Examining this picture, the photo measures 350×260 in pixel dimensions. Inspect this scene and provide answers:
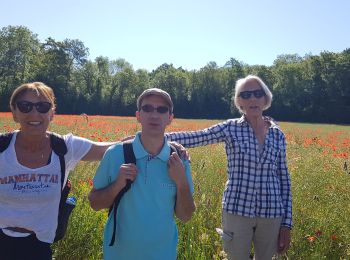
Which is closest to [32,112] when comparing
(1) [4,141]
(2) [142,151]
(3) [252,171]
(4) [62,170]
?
(1) [4,141]

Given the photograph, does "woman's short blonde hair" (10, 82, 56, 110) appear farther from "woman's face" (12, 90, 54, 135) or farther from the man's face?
the man's face

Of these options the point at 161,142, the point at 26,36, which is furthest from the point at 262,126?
the point at 26,36

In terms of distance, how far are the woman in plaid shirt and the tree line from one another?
5809cm

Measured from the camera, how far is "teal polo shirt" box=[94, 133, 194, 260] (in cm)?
240

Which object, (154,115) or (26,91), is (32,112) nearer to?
(26,91)

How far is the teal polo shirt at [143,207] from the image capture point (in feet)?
7.88

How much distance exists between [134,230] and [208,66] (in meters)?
85.2

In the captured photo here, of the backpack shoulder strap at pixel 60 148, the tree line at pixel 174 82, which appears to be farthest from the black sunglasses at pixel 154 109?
the tree line at pixel 174 82

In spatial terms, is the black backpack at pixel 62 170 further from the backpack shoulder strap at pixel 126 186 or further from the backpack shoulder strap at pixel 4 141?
the backpack shoulder strap at pixel 126 186

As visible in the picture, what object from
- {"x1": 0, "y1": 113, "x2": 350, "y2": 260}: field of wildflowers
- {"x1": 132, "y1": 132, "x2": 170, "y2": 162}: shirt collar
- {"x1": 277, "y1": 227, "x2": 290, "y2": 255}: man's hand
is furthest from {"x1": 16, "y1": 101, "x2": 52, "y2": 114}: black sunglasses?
{"x1": 277, "y1": 227, "x2": 290, "y2": 255}: man's hand

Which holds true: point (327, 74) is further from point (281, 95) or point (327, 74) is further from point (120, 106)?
point (120, 106)

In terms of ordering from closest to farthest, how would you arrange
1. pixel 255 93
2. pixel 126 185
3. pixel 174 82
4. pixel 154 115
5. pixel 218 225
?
pixel 126 185
pixel 154 115
pixel 255 93
pixel 218 225
pixel 174 82

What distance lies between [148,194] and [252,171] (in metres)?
1.22

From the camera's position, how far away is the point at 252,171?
3.30 meters
